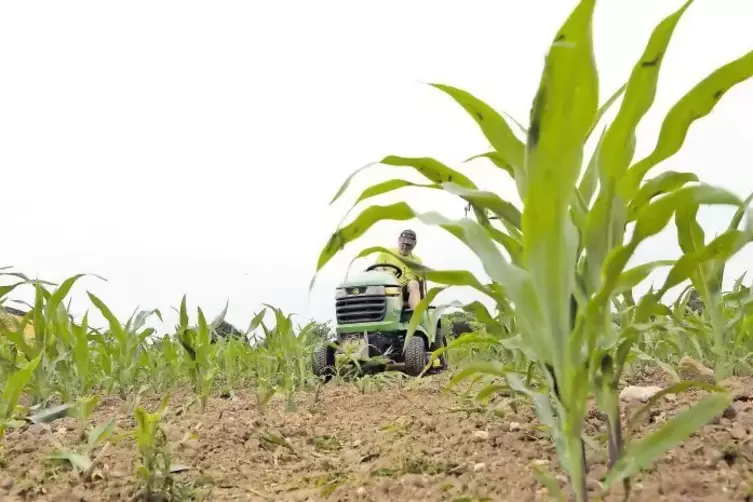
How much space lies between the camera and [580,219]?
1408 millimetres

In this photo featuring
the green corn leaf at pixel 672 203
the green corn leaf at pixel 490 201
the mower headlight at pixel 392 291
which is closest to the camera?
the green corn leaf at pixel 672 203

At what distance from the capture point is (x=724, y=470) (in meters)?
1.46

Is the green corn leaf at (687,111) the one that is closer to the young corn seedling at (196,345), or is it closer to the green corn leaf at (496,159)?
the green corn leaf at (496,159)

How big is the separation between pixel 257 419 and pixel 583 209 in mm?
1886

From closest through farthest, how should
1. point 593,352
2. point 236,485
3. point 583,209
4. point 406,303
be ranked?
point 593,352 → point 583,209 → point 236,485 → point 406,303

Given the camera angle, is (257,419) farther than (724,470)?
Yes

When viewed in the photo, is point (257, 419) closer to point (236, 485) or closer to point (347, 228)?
point (236, 485)

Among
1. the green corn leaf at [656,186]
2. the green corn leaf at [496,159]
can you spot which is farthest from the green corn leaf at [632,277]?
the green corn leaf at [496,159]

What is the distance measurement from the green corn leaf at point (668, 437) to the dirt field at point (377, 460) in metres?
0.20

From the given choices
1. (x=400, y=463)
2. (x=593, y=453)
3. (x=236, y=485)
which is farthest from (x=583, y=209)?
(x=236, y=485)

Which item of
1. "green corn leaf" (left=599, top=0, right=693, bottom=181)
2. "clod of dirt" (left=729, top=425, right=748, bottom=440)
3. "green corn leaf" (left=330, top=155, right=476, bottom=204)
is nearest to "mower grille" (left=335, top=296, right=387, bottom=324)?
"clod of dirt" (left=729, top=425, right=748, bottom=440)

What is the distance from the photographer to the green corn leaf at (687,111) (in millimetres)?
1247

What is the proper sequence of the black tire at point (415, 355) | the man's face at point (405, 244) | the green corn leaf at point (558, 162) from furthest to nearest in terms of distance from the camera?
the man's face at point (405, 244)
the black tire at point (415, 355)
the green corn leaf at point (558, 162)

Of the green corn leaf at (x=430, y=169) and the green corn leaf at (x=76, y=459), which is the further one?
the green corn leaf at (x=76, y=459)
